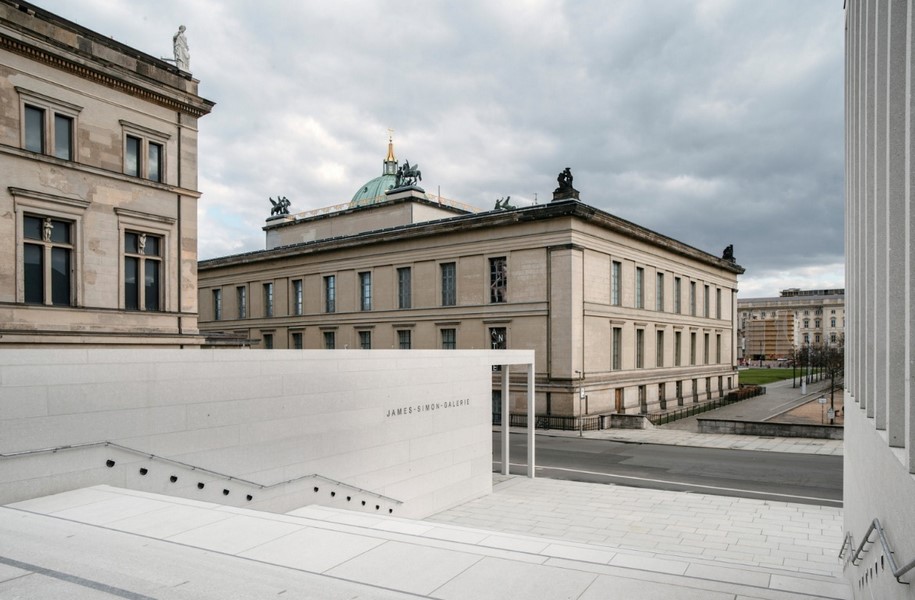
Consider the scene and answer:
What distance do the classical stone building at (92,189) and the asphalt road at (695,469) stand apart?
53.4 ft

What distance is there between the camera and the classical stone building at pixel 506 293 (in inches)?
1593

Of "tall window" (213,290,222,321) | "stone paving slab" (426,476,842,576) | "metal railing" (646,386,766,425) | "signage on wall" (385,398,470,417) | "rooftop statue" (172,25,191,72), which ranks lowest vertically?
"metal railing" (646,386,766,425)

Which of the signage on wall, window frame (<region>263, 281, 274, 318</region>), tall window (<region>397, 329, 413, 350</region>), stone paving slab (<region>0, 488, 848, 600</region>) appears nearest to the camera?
stone paving slab (<region>0, 488, 848, 600</region>)

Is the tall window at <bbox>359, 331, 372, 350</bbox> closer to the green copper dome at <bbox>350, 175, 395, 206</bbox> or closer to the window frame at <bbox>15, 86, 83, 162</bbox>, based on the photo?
the green copper dome at <bbox>350, 175, 395, 206</bbox>

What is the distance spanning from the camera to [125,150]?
893 inches

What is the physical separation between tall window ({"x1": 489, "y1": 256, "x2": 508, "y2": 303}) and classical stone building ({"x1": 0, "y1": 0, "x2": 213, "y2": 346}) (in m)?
22.6

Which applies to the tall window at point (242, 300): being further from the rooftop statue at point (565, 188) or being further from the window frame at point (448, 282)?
the rooftop statue at point (565, 188)

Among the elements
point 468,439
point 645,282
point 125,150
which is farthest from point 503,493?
point 645,282

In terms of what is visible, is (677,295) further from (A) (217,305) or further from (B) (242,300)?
(A) (217,305)

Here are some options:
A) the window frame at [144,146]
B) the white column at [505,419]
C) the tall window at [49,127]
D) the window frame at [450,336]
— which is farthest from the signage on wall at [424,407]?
the window frame at [450,336]

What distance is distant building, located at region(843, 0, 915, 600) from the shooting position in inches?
193

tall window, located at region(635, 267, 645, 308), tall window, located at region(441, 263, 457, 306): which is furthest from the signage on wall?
tall window, located at region(635, 267, 645, 308)

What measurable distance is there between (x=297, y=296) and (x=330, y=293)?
440 cm

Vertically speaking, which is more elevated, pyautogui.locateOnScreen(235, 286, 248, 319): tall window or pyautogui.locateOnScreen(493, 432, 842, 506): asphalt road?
pyautogui.locateOnScreen(235, 286, 248, 319): tall window
